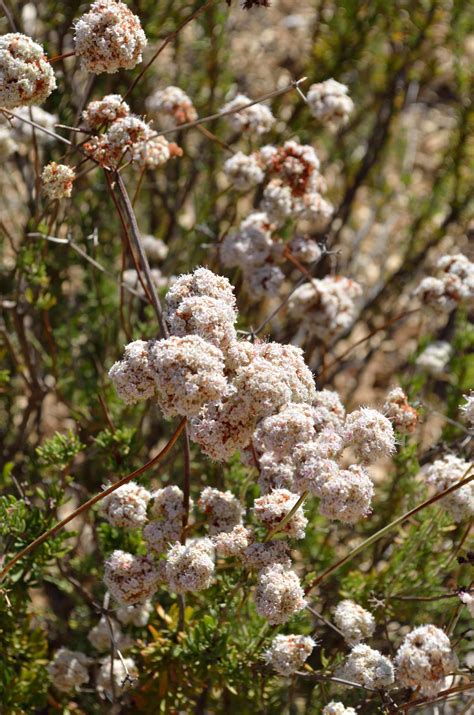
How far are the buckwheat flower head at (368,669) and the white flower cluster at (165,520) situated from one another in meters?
0.71

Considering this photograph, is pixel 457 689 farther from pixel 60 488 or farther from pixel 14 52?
pixel 14 52

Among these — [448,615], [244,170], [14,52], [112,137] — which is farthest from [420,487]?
[14,52]

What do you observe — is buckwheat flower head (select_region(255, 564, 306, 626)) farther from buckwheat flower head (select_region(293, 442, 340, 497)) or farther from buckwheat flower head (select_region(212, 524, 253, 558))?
buckwheat flower head (select_region(293, 442, 340, 497))

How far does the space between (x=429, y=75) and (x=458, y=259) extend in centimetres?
271

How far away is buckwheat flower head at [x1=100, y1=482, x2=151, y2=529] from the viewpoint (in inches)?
116


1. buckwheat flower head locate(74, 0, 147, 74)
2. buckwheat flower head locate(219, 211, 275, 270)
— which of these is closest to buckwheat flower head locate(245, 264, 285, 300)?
buckwheat flower head locate(219, 211, 275, 270)

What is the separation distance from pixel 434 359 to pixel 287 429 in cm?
271

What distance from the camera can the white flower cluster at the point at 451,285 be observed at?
160 inches

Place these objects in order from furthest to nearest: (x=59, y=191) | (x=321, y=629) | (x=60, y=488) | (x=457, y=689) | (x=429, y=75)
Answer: (x=429, y=75) → (x=321, y=629) → (x=60, y=488) → (x=59, y=191) → (x=457, y=689)

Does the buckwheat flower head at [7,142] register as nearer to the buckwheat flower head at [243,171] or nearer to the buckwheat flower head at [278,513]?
the buckwheat flower head at [243,171]

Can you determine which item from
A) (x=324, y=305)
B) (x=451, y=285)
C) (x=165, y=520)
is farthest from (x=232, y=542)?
(x=451, y=285)

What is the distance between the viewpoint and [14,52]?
291 cm

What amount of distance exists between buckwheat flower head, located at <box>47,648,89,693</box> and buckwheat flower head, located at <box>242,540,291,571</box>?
122 cm

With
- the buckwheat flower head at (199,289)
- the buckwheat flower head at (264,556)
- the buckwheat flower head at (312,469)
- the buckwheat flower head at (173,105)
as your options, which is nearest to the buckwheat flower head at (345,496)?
the buckwheat flower head at (312,469)
